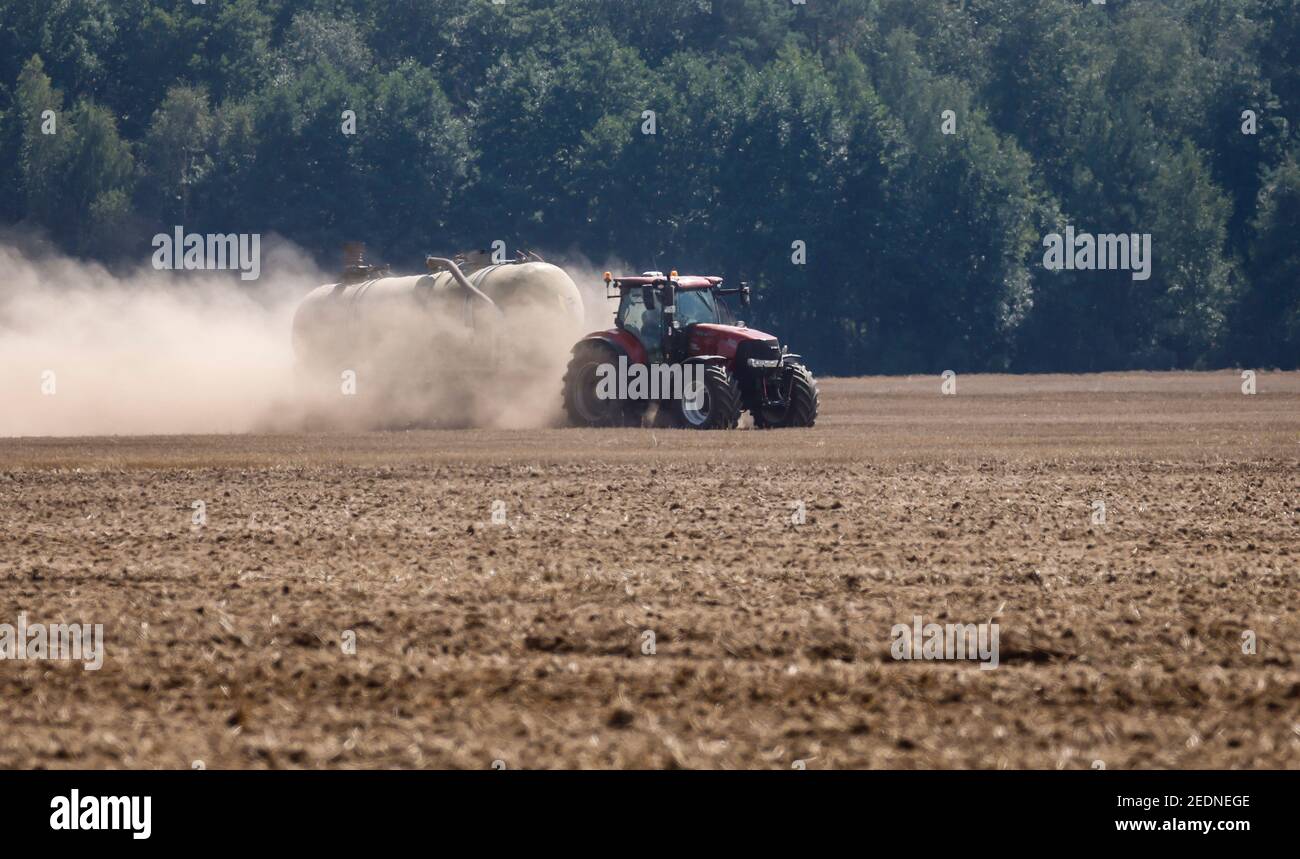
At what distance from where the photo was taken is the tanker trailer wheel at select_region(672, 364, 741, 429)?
27.1 m

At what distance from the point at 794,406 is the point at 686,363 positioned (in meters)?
2.12

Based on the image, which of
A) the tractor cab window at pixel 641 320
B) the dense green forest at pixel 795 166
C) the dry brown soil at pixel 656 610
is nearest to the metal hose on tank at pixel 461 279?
the tractor cab window at pixel 641 320

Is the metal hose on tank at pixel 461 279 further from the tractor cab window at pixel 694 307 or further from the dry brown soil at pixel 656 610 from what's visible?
the dry brown soil at pixel 656 610

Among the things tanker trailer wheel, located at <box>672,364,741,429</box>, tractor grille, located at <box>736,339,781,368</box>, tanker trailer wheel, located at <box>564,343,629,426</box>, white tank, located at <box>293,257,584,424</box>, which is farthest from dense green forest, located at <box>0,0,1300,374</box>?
tanker trailer wheel, located at <box>672,364,741,429</box>

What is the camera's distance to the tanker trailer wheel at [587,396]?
28.4 m

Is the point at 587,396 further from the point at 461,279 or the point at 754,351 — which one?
the point at 461,279

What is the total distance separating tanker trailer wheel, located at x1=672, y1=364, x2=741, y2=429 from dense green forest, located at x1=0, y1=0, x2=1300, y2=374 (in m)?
35.7

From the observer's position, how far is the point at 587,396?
1125 inches

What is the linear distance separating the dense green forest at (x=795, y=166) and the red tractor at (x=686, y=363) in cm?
3503

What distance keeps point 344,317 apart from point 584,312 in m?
4.60

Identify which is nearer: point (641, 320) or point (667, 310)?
point (667, 310)

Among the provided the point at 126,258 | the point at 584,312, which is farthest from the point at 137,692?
the point at 126,258

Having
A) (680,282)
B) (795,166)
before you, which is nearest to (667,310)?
(680,282)
